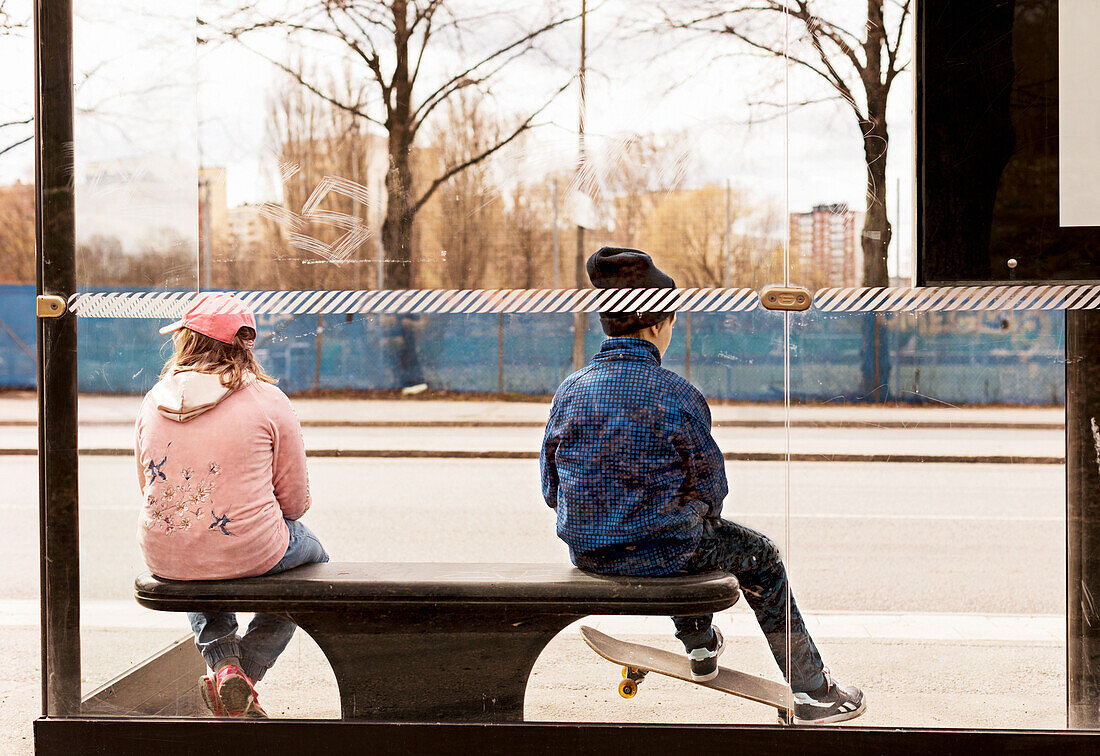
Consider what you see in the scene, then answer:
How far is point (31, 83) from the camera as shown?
3057 millimetres

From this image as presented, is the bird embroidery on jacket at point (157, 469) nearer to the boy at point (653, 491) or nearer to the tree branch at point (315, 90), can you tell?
the boy at point (653, 491)

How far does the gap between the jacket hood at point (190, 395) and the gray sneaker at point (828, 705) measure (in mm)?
1887

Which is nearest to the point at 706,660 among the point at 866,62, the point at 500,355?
the point at 500,355

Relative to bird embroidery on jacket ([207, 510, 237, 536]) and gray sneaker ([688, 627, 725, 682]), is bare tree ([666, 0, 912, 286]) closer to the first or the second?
gray sneaker ([688, 627, 725, 682])

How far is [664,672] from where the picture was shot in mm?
2994

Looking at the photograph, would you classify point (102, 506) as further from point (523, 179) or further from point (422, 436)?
point (523, 179)

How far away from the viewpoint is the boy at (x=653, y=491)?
2.79 meters

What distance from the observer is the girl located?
284 cm

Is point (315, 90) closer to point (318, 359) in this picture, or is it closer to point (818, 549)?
point (318, 359)

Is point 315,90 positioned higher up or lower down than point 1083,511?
higher up

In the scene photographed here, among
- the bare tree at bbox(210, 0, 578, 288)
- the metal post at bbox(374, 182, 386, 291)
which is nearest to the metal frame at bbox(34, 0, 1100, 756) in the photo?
the bare tree at bbox(210, 0, 578, 288)

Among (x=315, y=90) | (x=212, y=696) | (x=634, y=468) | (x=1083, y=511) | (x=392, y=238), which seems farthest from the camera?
(x=315, y=90)

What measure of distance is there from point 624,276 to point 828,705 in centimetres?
139

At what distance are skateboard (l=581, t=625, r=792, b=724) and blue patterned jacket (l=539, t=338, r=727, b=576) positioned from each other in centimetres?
33
